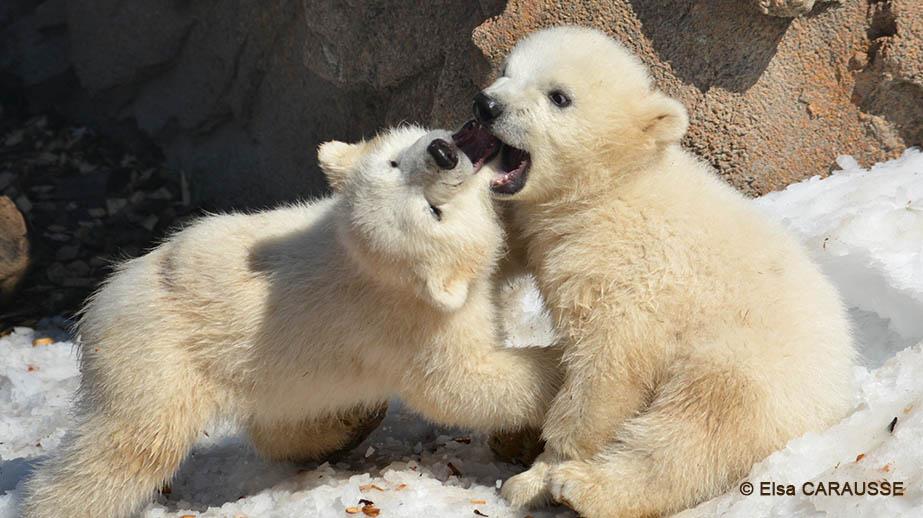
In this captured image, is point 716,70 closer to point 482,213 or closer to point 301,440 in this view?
point 482,213

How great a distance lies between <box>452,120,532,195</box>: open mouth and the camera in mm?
4402

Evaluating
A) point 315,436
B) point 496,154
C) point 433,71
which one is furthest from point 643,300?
point 433,71

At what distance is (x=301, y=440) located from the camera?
5.14 m

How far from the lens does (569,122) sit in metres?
4.39

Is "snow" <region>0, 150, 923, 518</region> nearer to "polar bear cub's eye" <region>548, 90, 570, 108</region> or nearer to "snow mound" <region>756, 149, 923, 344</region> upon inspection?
"snow mound" <region>756, 149, 923, 344</region>

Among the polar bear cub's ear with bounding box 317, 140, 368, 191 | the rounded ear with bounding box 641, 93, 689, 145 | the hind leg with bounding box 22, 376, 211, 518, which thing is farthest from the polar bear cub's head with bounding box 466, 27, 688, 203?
the hind leg with bounding box 22, 376, 211, 518

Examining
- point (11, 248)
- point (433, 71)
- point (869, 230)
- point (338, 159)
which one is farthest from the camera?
point (11, 248)

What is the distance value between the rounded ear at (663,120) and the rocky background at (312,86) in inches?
62.2

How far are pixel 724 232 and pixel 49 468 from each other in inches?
124

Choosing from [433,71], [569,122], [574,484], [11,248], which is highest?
[569,122]

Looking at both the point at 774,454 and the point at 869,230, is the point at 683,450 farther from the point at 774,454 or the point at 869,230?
the point at 869,230

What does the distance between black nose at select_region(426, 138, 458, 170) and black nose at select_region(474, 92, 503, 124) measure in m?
0.38

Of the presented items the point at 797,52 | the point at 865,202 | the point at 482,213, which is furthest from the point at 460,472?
the point at 797,52

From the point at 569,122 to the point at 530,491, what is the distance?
61.1 inches
